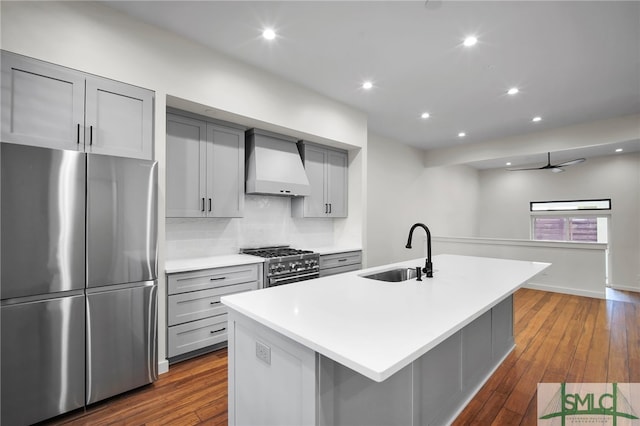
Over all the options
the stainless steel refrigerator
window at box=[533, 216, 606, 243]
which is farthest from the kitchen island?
window at box=[533, 216, 606, 243]

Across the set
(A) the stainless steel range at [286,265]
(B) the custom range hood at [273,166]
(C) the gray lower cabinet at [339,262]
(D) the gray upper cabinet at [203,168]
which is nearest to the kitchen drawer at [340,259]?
(C) the gray lower cabinet at [339,262]

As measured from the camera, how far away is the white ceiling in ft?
7.32

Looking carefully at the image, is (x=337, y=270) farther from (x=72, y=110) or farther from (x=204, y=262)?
(x=72, y=110)

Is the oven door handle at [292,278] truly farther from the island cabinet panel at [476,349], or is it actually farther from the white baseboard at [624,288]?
the white baseboard at [624,288]

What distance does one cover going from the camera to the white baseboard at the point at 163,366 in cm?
243

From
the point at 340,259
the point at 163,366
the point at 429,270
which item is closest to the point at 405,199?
the point at 340,259


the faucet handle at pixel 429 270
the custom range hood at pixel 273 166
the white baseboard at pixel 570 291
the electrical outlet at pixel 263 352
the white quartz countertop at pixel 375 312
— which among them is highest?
the custom range hood at pixel 273 166

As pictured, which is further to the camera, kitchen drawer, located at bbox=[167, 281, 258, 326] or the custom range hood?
the custom range hood

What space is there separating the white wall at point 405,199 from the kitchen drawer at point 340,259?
340 millimetres

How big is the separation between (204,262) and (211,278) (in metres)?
0.24

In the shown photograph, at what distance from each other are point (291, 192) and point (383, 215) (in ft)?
8.43

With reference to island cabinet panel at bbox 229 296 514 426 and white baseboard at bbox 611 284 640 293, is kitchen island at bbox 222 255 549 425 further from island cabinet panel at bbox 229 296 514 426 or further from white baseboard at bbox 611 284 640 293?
white baseboard at bbox 611 284 640 293

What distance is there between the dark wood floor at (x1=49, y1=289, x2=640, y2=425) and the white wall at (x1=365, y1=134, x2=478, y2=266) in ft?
7.74

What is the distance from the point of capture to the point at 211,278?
2748mm
